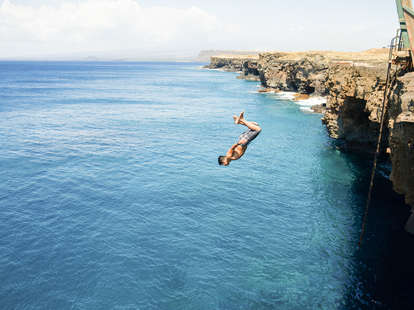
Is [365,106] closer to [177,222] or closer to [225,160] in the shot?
[177,222]

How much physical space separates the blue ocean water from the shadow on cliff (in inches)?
9.7

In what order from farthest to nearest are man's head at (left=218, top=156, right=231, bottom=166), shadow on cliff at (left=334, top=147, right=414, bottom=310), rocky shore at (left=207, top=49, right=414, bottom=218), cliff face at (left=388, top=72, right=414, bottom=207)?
1. shadow on cliff at (left=334, top=147, right=414, bottom=310)
2. rocky shore at (left=207, top=49, right=414, bottom=218)
3. cliff face at (left=388, top=72, right=414, bottom=207)
4. man's head at (left=218, top=156, right=231, bottom=166)

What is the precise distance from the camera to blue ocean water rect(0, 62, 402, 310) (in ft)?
70.0

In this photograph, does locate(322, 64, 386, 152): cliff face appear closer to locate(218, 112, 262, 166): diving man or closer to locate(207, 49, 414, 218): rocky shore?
locate(207, 49, 414, 218): rocky shore

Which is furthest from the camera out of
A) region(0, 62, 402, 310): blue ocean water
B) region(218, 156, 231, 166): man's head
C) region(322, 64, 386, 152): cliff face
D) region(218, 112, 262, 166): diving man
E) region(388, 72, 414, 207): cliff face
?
region(322, 64, 386, 152): cliff face

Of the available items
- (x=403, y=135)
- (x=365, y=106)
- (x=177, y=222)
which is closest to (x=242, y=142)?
(x=403, y=135)

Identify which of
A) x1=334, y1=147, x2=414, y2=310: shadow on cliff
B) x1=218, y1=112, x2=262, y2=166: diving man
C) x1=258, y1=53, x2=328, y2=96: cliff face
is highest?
x1=218, y1=112, x2=262, y2=166: diving man

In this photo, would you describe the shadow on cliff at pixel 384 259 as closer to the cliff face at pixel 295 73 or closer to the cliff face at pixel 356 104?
the cliff face at pixel 356 104

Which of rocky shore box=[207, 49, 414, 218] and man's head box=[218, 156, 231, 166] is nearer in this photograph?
man's head box=[218, 156, 231, 166]

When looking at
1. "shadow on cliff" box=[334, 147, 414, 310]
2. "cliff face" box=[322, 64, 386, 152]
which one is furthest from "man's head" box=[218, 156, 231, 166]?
"cliff face" box=[322, 64, 386, 152]

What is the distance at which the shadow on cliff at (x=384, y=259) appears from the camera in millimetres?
20453

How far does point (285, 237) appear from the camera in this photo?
27.2m

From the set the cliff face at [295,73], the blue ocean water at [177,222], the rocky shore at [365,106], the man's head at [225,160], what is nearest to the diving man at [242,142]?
the man's head at [225,160]

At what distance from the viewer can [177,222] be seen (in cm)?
2977
